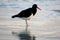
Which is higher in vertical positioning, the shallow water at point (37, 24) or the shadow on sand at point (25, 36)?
the shallow water at point (37, 24)

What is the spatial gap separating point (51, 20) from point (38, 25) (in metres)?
0.85

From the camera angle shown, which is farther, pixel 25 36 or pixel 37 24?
pixel 37 24

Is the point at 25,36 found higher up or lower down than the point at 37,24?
lower down

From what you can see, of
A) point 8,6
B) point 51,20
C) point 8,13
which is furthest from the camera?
point 8,6

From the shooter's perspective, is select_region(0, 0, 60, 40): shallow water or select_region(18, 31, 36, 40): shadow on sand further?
select_region(0, 0, 60, 40): shallow water

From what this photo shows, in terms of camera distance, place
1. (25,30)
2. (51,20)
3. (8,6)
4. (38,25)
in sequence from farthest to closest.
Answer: (8,6) → (51,20) → (38,25) → (25,30)

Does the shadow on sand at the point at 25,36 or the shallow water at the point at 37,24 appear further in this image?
the shallow water at the point at 37,24

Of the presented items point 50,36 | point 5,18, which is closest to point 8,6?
point 5,18

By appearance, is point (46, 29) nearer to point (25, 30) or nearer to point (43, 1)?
point (25, 30)

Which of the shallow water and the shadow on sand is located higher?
the shallow water

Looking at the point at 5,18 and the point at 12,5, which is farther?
the point at 12,5

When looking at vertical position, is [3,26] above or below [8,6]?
below

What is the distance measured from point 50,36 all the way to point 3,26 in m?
1.78

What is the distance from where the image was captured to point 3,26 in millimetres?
8297
